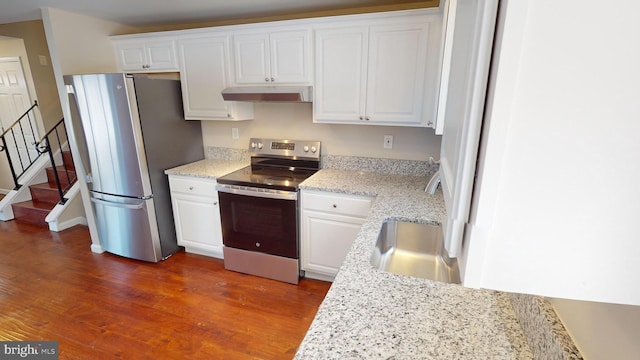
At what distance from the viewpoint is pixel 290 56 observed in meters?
2.34

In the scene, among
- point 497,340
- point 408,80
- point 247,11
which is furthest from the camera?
point 247,11

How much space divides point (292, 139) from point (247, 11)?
1.14 m

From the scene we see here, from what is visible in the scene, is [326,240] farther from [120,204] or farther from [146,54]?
[146,54]

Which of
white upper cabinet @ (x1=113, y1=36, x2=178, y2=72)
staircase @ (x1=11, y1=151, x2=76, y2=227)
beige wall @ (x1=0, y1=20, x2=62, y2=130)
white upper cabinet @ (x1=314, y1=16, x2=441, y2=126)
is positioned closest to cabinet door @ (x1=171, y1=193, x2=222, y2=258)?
white upper cabinet @ (x1=113, y1=36, x2=178, y2=72)

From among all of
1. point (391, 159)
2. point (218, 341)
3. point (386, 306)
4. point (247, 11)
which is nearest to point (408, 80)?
point (391, 159)

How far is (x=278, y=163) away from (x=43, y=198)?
11.5 ft

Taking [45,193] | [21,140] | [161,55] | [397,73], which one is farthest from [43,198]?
[397,73]

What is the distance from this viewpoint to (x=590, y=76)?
0.87ft

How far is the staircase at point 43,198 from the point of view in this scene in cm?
374

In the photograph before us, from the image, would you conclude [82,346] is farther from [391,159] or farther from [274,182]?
[391,159]

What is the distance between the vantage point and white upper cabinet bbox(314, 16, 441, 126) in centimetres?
204

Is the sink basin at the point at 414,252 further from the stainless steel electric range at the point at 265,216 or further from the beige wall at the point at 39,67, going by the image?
the beige wall at the point at 39,67

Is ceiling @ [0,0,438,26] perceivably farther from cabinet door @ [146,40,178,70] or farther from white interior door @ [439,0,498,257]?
white interior door @ [439,0,498,257]

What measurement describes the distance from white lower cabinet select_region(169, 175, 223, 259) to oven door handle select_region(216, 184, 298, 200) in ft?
0.64
